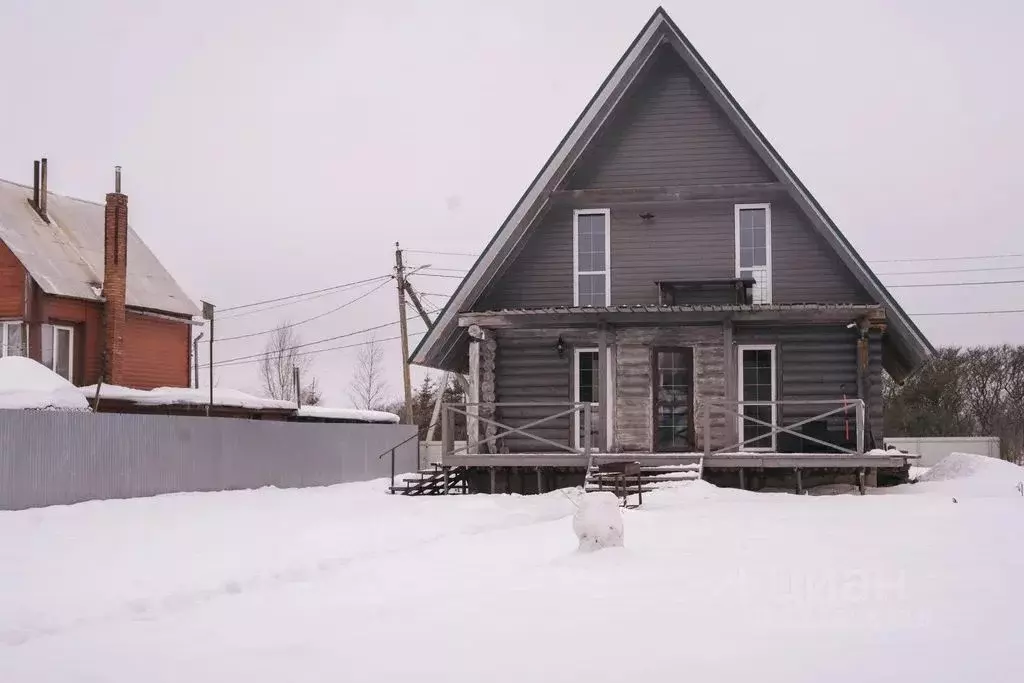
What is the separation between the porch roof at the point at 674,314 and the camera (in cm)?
2016

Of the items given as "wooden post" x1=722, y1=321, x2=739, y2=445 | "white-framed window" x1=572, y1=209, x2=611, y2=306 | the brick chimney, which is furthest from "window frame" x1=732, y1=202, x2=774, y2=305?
the brick chimney

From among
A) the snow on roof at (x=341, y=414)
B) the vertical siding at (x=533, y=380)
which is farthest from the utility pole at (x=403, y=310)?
the vertical siding at (x=533, y=380)

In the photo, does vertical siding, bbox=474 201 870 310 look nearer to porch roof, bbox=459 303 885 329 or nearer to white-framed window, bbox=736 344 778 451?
porch roof, bbox=459 303 885 329

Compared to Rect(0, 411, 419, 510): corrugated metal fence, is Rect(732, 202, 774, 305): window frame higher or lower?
higher

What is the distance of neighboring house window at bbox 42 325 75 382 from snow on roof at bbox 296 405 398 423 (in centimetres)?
878

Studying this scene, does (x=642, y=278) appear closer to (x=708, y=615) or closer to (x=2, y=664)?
(x=708, y=615)

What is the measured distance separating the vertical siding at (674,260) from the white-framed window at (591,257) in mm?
106

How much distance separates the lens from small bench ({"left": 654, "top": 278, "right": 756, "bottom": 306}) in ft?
69.7

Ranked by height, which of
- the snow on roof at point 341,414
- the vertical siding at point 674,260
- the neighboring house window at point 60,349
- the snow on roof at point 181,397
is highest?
the vertical siding at point 674,260

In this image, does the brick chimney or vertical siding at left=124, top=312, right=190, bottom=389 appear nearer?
the brick chimney

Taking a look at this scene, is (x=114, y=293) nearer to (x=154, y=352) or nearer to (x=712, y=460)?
(x=154, y=352)

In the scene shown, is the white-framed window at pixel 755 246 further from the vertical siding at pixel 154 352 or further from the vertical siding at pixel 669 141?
the vertical siding at pixel 154 352

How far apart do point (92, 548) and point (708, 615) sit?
10.0m

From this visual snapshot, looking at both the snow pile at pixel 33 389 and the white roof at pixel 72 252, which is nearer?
the snow pile at pixel 33 389
